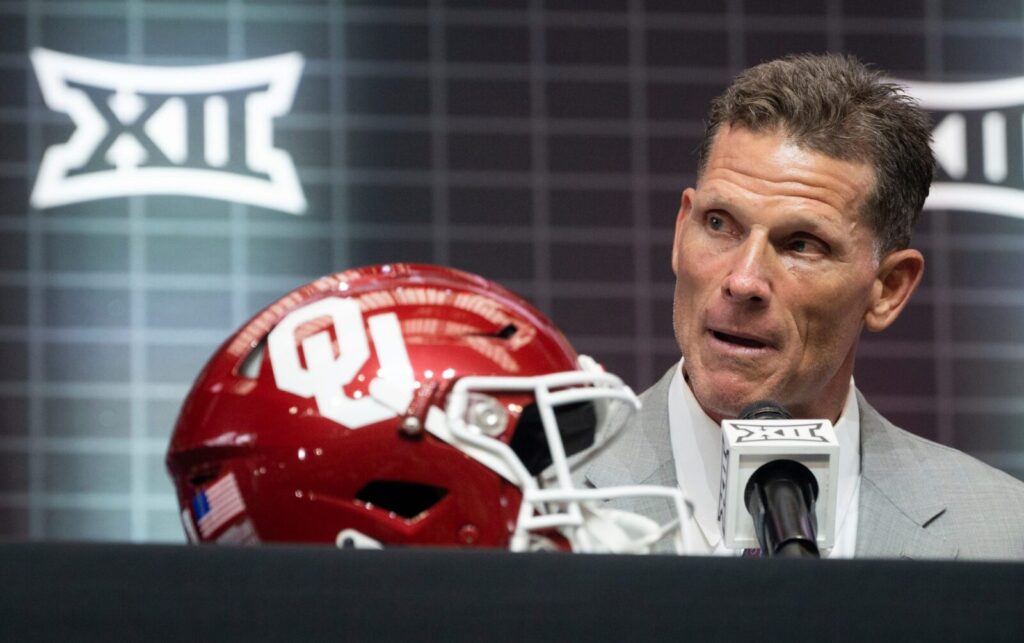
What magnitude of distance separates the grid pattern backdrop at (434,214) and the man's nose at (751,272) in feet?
5.37

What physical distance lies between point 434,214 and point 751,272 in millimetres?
1770

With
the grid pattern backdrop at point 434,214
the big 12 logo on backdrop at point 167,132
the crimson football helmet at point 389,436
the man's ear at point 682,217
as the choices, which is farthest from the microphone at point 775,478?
the big 12 logo on backdrop at point 167,132

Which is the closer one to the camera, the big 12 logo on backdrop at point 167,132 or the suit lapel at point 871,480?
the suit lapel at point 871,480

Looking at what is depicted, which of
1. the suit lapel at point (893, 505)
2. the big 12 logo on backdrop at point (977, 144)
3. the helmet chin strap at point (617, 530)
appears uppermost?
the big 12 logo on backdrop at point (977, 144)

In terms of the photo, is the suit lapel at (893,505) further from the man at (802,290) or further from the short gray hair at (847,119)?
the short gray hair at (847,119)

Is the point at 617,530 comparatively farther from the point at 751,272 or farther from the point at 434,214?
the point at 434,214

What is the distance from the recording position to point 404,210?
3402 mm

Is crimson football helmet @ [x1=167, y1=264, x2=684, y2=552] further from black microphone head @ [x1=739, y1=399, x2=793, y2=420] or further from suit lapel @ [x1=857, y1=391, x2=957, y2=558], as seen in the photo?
suit lapel @ [x1=857, y1=391, x2=957, y2=558]

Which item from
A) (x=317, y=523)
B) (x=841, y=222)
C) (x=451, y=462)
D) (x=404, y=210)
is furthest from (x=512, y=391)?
(x=404, y=210)

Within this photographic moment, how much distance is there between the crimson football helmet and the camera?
3.77 ft

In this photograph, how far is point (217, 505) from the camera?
118 centimetres

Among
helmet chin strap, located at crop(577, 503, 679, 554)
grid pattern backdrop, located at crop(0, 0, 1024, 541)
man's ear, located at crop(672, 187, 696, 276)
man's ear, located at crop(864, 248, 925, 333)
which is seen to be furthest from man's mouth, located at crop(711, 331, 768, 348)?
grid pattern backdrop, located at crop(0, 0, 1024, 541)

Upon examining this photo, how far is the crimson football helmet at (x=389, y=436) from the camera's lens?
1150mm

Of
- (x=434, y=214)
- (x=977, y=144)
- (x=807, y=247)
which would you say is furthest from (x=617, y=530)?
(x=977, y=144)
